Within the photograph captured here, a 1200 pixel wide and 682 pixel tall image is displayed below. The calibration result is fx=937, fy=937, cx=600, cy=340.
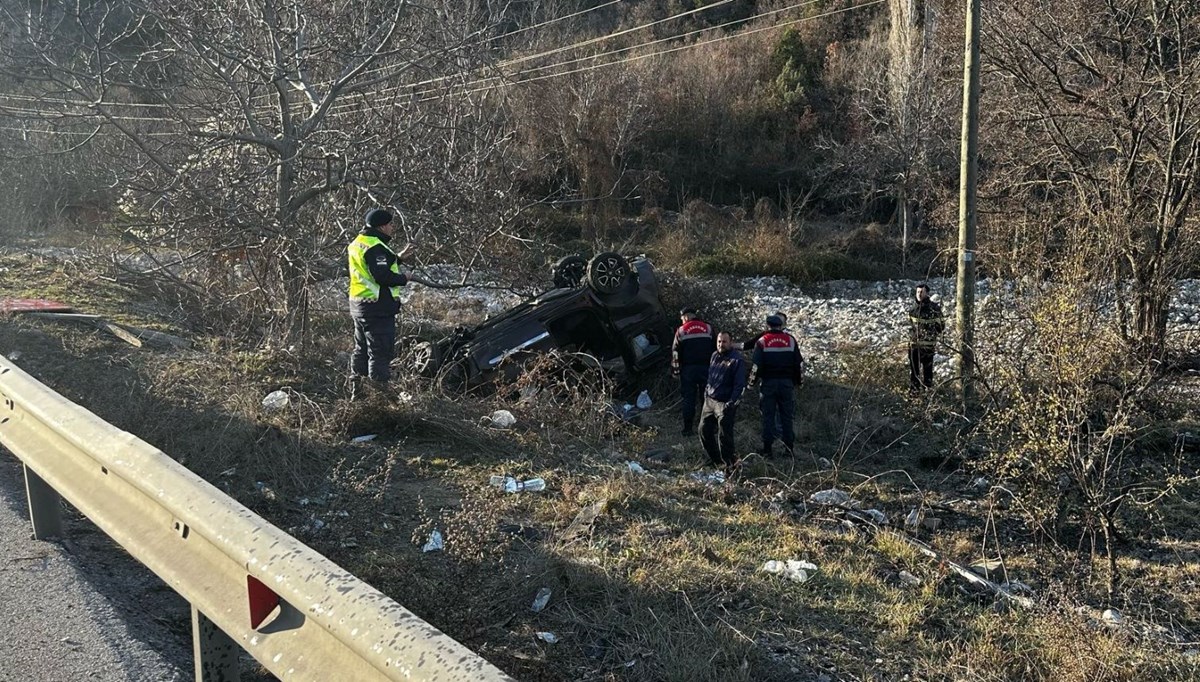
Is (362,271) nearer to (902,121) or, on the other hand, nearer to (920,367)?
(920,367)

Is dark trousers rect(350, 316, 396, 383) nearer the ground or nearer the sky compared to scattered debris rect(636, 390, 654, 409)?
nearer the sky

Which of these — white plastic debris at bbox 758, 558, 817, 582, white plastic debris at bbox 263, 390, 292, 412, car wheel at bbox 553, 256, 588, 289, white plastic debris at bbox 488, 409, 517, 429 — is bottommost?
white plastic debris at bbox 758, 558, 817, 582

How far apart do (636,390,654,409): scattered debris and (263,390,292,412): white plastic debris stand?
439cm

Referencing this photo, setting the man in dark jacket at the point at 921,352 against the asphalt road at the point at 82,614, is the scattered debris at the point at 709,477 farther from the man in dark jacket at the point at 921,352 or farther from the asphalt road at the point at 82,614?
the asphalt road at the point at 82,614

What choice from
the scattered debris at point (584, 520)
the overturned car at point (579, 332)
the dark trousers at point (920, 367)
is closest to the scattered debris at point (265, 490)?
the scattered debris at point (584, 520)

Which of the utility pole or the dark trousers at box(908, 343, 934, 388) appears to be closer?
the utility pole

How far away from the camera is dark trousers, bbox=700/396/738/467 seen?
26.6 feet

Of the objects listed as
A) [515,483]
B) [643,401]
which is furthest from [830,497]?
[643,401]

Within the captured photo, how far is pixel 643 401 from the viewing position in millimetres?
10641

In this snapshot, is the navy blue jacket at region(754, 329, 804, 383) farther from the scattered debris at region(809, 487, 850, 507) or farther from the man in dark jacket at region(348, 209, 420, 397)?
the man in dark jacket at region(348, 209, 420, 397)

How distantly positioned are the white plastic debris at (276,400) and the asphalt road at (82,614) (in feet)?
8.31

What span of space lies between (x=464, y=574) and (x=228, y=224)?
624 cm

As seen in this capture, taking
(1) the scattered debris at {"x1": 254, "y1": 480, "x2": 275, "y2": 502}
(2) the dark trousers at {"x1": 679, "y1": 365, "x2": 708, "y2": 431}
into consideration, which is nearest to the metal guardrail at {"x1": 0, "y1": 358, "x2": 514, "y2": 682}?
(1) the scattered debris at {"x1": 254, "y1": 480, "x2": 275, "y2": 502}

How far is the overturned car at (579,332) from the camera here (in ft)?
30.2
